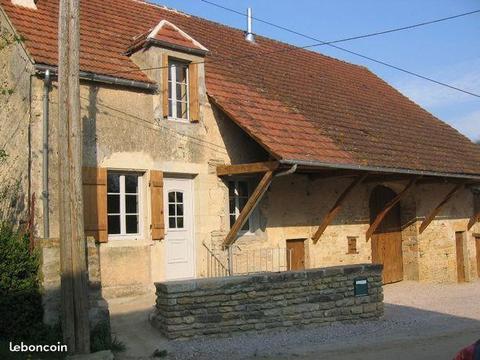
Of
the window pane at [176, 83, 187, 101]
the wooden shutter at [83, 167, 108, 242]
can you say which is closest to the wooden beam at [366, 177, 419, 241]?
the window pane at [176, 83, 187, 101]

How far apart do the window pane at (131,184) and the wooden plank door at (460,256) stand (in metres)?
11.4

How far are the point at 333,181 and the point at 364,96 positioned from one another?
4.60 meters

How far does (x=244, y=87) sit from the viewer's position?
1279 cm

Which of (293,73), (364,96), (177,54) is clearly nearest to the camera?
(177,54)

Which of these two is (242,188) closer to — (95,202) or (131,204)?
(131,204)

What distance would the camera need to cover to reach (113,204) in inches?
407

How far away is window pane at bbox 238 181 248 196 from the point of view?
12.5 meters

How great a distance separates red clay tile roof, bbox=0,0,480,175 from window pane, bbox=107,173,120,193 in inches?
72.3

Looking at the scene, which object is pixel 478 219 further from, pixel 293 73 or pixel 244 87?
pixel 244 87

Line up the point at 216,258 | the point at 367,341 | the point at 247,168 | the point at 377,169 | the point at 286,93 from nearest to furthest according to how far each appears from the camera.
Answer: the point at 367,341
the point at 247,168
the point at 216,258
the point at 377,169
the point at 286,93

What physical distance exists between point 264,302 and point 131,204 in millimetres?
3198

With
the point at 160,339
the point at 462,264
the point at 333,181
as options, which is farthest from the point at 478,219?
the point at 160,339

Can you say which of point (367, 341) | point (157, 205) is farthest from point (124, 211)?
point (367, 341)

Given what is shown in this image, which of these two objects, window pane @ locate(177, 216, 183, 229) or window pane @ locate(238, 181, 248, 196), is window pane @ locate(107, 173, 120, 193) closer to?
window pane @ locate(177, 216, 183, 229)
